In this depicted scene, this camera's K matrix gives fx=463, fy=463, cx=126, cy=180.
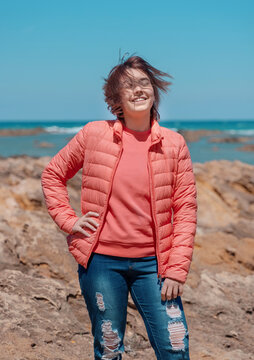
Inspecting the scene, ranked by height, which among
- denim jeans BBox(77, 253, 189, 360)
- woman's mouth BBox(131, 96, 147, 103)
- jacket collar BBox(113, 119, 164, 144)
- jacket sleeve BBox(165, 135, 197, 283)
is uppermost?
woman's mouth BBox(131, 96, 147, 103)

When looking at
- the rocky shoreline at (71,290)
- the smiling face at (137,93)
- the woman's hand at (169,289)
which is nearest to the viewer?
the woman's hand at (169,289)

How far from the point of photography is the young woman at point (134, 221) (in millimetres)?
2365

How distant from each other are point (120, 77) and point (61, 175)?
63 centimetres

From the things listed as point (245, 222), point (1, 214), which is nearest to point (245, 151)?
point (245, 222)

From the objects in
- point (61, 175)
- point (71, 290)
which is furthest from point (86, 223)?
point (71, 290)

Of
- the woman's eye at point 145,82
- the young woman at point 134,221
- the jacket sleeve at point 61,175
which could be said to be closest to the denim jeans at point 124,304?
the young woman at point 134,221

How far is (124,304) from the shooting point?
244 centimetres

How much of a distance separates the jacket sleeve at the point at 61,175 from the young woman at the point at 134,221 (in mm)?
13

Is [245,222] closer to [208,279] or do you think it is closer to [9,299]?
[208,279]

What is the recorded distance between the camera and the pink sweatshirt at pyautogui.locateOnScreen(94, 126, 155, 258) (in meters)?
2.36

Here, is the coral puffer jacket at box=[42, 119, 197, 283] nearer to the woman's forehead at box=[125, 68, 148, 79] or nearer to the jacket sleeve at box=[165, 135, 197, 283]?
the jacket sleeve at box=[165, 135, 197, 283]

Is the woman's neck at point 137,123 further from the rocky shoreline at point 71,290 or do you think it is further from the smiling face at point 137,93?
the rocky shoreline at point 71,290

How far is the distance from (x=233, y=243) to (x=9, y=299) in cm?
289

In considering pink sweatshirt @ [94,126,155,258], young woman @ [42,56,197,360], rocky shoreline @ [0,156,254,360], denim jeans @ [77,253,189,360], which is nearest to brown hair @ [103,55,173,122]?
young woman @ [42,56,197,360]
